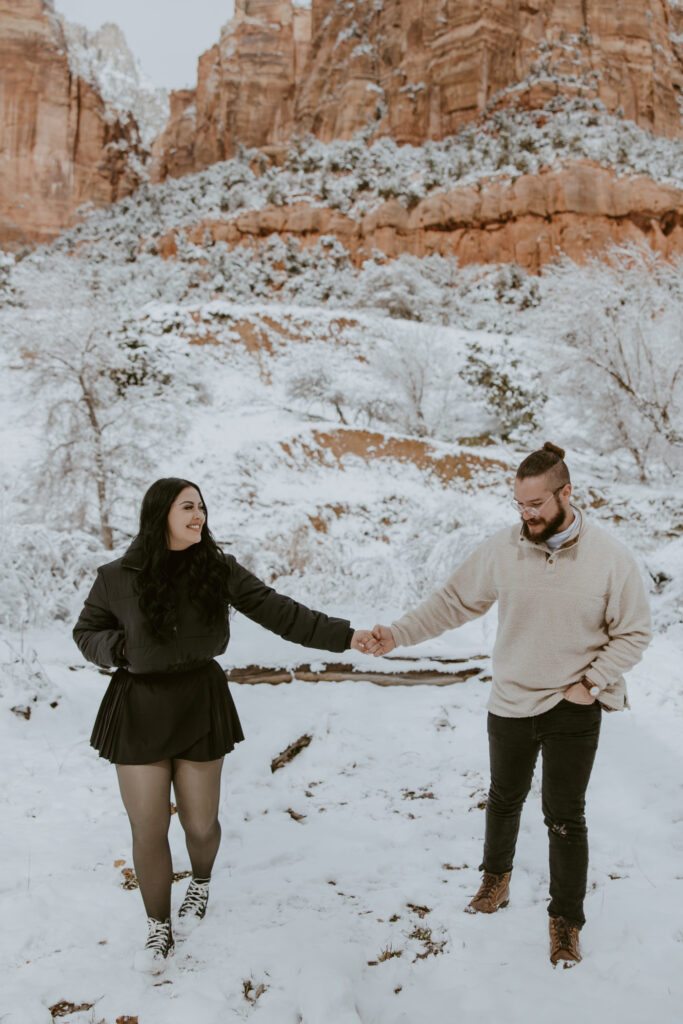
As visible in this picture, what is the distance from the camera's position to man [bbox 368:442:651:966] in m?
2.11

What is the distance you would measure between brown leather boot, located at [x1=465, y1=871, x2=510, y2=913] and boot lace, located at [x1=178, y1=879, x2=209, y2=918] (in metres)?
0.99

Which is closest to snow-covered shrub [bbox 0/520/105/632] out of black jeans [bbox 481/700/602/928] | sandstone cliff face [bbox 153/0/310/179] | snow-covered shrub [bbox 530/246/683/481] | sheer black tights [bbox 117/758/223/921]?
sheer black tights [bbox 117/758/223/921]

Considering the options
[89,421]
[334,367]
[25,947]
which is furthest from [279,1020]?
[334,367]

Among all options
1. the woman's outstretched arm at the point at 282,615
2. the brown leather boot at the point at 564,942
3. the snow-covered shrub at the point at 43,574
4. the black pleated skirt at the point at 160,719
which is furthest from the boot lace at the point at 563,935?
the snow-covered shrub at the point at 43,574

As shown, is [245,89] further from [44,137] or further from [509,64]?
[509,64]

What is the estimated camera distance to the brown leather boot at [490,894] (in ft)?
8.14

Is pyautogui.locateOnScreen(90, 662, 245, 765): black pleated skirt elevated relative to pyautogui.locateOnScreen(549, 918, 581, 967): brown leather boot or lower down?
elevated

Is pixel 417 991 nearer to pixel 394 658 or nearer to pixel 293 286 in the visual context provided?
pixel 394 658

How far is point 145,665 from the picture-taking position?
2.14m

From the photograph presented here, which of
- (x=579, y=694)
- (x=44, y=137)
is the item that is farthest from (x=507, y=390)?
(x=44, y=137)

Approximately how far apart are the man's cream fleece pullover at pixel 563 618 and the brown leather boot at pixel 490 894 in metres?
0.72

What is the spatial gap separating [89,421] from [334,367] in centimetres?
1008

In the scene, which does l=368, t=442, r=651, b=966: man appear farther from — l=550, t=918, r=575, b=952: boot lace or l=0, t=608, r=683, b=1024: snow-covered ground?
l=0, t=608, r=683, b=1024: snow-covered ground

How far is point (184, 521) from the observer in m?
2.21
